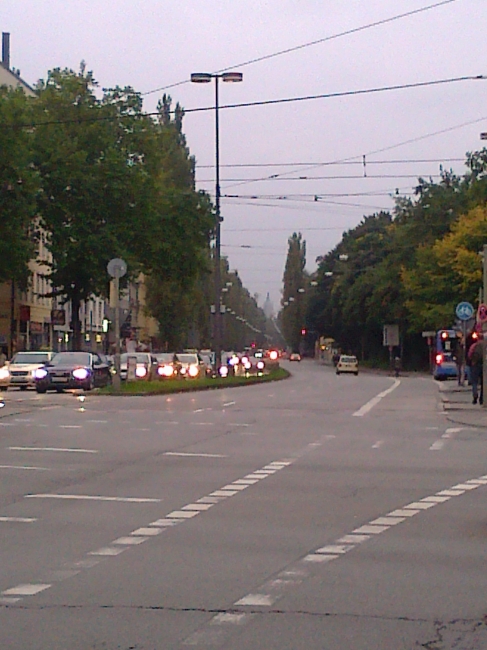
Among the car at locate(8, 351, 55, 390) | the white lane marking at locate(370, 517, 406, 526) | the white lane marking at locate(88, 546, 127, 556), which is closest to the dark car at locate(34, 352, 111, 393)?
the car at locate(8, 351, 55, 390)

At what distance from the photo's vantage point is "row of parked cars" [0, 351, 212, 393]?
39938mm

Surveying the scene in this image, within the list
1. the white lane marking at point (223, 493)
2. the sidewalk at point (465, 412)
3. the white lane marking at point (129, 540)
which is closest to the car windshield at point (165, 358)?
the sidewalk at point (465, 412)

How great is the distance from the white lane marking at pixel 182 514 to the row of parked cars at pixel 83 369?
28.6 m

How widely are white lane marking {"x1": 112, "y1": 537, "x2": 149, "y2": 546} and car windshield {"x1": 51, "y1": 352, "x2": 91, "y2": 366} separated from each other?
3075 centimetres

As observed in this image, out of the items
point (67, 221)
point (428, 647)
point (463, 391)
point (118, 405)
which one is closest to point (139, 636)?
point (428, 647)

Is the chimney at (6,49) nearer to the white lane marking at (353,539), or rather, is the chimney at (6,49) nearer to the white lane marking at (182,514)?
the white lane marking at (182,514)

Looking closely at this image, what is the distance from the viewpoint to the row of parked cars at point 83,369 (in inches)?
1572

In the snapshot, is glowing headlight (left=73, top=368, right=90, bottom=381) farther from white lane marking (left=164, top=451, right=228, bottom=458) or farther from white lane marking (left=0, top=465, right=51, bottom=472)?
white lane marking (left=0, top=465, right=51, bottom=472)

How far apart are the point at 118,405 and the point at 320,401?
697 centimetres

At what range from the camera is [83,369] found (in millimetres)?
40094

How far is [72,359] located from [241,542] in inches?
1247

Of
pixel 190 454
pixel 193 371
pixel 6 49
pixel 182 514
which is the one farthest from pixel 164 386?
pixel 6 49

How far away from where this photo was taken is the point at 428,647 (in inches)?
256

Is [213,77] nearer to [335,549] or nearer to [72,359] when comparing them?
[72,359]
